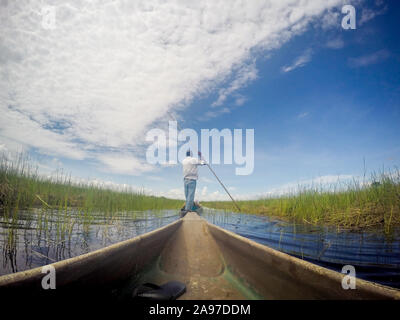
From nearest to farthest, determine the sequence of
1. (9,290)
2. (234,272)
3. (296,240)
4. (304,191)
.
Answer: (9,290) → (234,272) → (296,240) → (304,191)

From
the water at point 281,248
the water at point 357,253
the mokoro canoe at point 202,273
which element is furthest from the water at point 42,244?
the water at point 357,253

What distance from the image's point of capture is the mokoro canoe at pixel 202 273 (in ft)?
2.68

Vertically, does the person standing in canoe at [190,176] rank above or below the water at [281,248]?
above

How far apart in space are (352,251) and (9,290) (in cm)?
319

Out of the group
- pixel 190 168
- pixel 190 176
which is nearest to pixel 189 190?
pixel 190 176

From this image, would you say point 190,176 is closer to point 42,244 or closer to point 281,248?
point 281,248

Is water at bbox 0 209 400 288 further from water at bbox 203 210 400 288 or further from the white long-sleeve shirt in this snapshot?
the white long-sleeve shirt

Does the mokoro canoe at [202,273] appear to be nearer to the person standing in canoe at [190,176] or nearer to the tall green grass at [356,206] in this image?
the tall green grass at [356,206]

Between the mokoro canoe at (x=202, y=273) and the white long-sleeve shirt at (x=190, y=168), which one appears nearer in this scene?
the mokoro canoe at (x=202, y=273)
